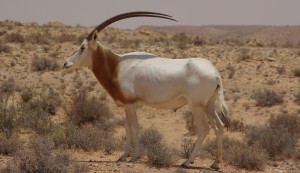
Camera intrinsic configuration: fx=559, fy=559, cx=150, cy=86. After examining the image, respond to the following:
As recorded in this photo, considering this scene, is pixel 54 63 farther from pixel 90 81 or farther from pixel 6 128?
pixel 6 128

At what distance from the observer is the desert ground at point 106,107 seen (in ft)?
31.0

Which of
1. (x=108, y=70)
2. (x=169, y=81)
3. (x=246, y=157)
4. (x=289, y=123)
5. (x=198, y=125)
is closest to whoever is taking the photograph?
(x=169, y=81)

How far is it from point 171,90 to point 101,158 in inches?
85.7

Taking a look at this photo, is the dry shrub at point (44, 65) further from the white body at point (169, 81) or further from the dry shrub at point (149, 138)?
the white body at point (169, 81)

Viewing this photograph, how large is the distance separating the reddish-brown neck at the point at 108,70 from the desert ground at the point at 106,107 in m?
1.18

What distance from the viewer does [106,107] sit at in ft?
51.9

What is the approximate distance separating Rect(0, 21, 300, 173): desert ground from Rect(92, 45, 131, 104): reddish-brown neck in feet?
3.88

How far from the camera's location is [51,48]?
32031 millimetres

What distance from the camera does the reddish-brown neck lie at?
374 inches

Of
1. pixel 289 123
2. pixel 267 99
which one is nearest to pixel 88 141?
pixel 289 123

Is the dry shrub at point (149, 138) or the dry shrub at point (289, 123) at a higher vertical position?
the dry shrub at point (149, 138)

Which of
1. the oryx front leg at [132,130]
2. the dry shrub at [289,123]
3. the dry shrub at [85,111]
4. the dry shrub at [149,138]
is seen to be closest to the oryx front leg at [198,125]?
the oryx front leg at [132,130]

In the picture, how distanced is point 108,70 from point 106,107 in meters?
6.23

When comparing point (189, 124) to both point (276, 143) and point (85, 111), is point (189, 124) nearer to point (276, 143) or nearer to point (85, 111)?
point (85, 111)
